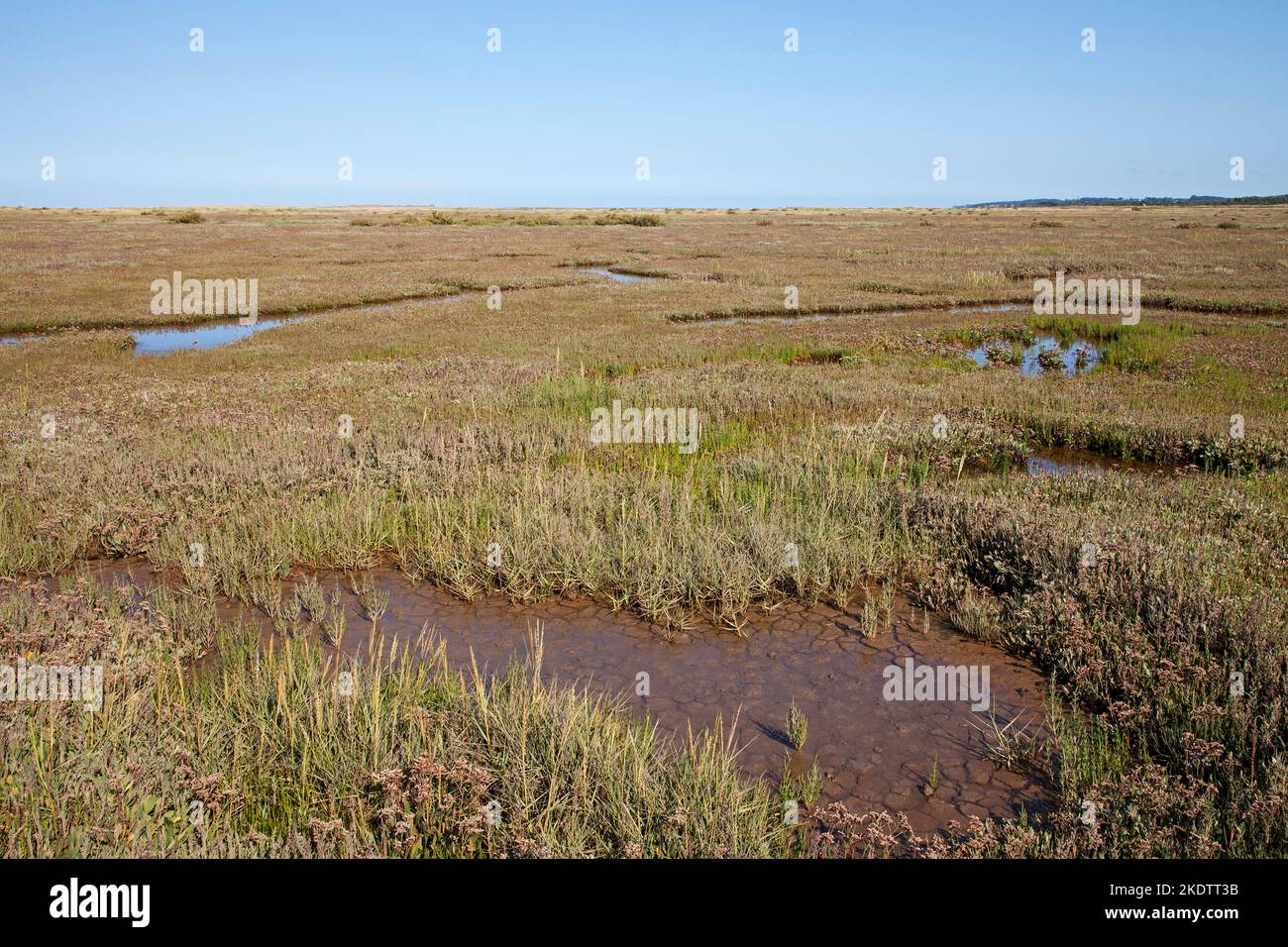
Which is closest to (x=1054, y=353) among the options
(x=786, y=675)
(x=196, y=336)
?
(x=786, y=675)

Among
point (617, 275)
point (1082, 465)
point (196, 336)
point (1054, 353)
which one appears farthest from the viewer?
point (617, 275)

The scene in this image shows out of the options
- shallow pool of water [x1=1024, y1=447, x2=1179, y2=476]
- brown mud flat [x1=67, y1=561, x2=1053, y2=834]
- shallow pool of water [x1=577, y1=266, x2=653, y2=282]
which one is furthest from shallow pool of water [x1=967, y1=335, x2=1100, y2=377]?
shallow pool of water [x1=577, y1=266, x2=653, y2=282]

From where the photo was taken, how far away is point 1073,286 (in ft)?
106

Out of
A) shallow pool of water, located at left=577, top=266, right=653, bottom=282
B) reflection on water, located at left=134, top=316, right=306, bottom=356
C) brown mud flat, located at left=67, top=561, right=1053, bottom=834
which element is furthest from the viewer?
shallow pool of water, located at left=577, top=266, right=653, bottom=282

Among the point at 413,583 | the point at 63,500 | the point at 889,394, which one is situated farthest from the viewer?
the point at 889,394

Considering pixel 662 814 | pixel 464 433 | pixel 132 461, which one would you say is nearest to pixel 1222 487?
pixel 662 814

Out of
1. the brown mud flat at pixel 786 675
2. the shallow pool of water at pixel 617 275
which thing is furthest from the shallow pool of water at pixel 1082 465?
the shallow pool of water at pixel 617 275

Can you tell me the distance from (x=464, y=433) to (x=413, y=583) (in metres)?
3.95

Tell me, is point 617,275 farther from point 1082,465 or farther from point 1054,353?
point 1082,465

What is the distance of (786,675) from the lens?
246 inches

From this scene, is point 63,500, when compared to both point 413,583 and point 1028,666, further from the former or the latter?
point 1028,666

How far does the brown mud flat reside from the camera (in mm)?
4879

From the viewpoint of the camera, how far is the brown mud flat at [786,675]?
4879mm

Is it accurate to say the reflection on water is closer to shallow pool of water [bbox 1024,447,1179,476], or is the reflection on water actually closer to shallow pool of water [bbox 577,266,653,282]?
shallow pool of water [bbox 577,266,653,282]
